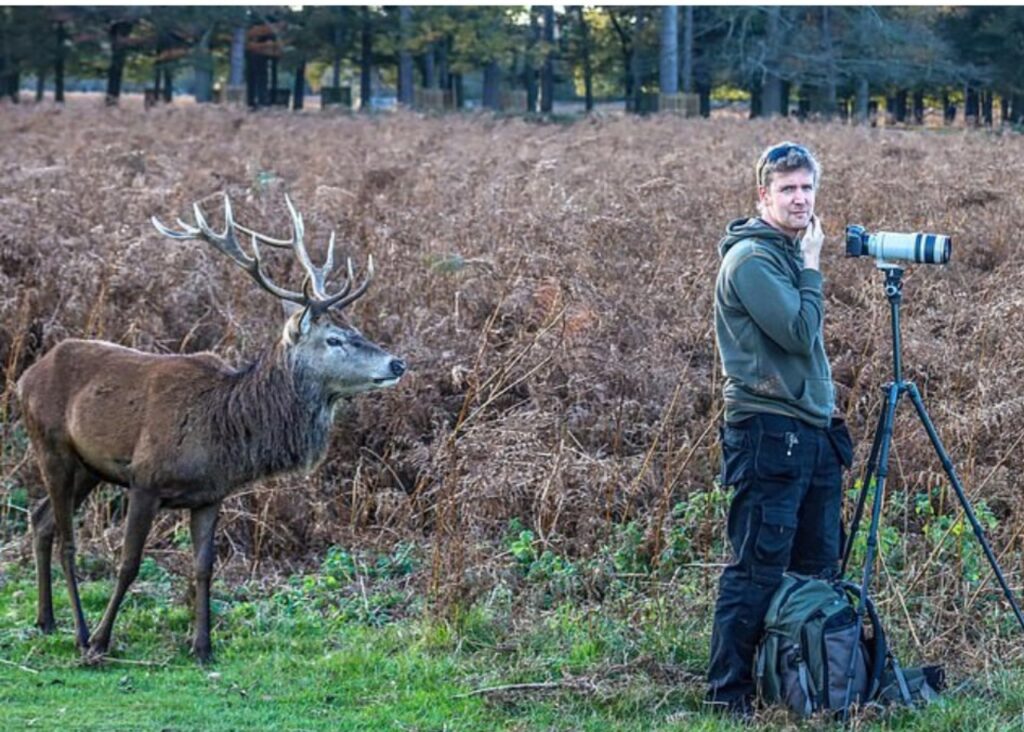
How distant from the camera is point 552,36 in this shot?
65.9 metres

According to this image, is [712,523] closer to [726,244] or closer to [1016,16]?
[726,244]

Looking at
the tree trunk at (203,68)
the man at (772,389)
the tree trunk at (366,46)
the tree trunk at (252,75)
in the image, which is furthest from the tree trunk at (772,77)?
the man at (772,389)

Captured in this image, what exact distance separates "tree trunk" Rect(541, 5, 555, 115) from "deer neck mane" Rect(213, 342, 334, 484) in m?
49.6

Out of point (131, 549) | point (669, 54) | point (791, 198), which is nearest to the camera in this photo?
point (791, 198)

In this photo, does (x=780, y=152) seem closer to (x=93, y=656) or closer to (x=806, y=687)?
(x=806, y=687)

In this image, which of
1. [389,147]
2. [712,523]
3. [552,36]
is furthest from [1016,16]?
[712,523]

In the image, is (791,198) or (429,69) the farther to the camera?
(429,69)

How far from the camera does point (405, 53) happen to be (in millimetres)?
58688

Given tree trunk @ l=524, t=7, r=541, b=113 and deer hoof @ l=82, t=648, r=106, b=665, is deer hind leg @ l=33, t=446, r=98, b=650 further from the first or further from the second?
tree trunk @ l=524, t=7, r=541, b=113

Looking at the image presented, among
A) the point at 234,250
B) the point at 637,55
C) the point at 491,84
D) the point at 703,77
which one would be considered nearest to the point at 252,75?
the point at 491,84

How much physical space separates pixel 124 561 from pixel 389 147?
17.6 metres

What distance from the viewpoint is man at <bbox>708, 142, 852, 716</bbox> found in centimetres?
627

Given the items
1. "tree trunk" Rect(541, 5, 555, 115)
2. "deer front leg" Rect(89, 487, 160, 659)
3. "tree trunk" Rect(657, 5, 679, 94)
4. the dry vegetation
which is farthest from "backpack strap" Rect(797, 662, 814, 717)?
"tree trunk" Rect(541, 5, 555, 115)

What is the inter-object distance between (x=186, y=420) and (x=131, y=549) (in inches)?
28.1
